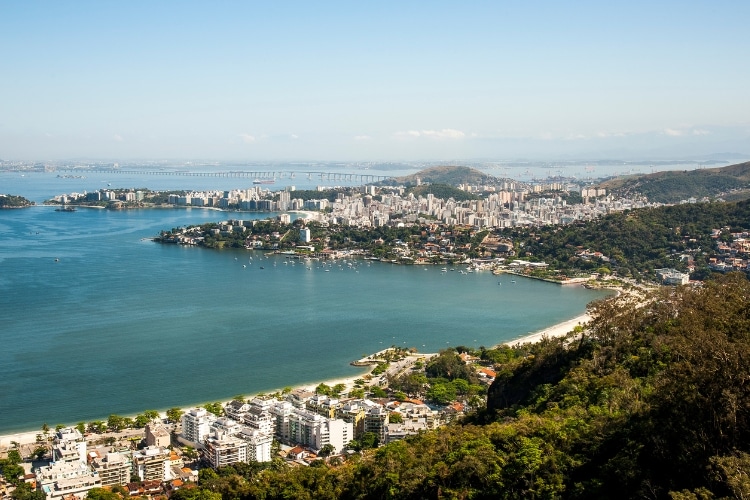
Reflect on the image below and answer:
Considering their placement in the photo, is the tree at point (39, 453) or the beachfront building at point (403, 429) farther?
the beachfront building at point (403, 429)

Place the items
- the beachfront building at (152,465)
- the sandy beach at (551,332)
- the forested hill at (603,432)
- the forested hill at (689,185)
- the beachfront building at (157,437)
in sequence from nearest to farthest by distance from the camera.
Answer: the forested hill at (603,432), the beachfront building at (152,465), the beachfront building at (157,437), the sandy beach at (551,332), the forested hill at (689,185)

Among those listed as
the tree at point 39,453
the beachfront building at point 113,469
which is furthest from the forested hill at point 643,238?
the tree at point 39,453

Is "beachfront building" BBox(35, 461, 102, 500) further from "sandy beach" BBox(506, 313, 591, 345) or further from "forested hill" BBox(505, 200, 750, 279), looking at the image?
"forested hill" BBox(505, 200, 750, 279)

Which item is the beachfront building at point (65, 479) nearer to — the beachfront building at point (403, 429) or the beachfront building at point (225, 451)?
the beachfront building at point (225, 451)

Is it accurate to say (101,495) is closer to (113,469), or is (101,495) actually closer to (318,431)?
(113,469)

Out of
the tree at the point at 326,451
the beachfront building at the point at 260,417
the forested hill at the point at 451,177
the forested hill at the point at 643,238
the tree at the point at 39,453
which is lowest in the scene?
the tree at the point at 326,451

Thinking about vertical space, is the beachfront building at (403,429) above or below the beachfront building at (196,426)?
below

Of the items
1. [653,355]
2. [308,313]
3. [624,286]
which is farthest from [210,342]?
[624,286]
